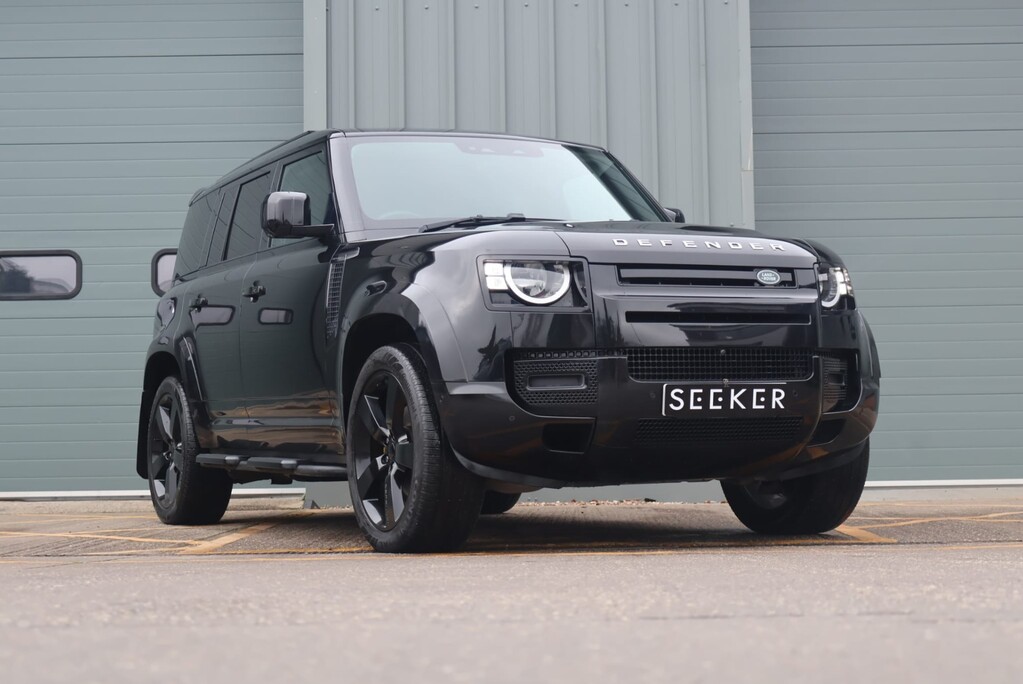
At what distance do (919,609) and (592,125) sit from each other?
7.35 m

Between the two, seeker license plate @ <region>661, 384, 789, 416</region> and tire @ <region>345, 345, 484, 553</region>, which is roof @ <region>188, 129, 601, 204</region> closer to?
tire @ <region>345, 345, 484, 553</region>

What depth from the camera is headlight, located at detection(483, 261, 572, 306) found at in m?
4.77

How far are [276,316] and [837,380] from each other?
2.32 m

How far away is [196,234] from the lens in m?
7.73

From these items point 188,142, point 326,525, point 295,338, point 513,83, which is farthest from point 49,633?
point 188,142

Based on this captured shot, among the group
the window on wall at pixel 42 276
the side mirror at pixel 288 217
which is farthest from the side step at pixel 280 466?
the window on wall at pixel 42 276

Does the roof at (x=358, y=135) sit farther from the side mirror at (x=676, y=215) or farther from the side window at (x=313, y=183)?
the side mirror at (x=676, y=215)

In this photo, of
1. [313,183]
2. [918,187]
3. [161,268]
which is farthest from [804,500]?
[161,268]

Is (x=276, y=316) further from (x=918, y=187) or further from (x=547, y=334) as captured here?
(x=918, y=187)

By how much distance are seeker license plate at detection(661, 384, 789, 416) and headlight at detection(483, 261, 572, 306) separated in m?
0.48

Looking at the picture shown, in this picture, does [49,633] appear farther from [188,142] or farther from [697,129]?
[188,142]

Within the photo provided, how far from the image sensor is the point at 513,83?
997cm

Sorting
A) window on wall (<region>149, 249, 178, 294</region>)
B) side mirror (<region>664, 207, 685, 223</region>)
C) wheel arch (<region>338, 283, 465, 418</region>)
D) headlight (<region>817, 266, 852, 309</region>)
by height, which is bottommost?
wheel arch (<region>338, 283, 465, 418</region>)

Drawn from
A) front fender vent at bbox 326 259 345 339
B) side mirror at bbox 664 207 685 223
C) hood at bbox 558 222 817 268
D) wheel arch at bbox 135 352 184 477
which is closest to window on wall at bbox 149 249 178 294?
wheel arch at bbox 135 352 184 477
